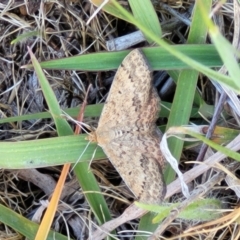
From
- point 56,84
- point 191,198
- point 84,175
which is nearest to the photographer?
point 191,198

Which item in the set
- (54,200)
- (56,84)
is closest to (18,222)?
(54,200)

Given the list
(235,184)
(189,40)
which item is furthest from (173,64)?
(235,184)

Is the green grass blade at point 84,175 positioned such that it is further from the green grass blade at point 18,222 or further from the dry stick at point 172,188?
the green grass blade at point 18,222

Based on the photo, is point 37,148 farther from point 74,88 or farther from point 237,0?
point 237,0

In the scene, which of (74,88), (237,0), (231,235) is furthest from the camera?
(74,88)

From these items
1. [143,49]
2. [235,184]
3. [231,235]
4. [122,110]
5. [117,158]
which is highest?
[143,49]

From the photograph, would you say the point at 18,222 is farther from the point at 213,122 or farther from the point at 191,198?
the point at 213,122

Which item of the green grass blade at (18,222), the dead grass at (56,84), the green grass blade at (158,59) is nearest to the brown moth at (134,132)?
the green grass blade at (158,59)
